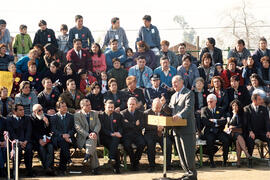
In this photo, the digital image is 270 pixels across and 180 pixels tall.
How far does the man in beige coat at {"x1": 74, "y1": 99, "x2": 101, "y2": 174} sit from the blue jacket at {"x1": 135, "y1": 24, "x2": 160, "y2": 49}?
415 cm

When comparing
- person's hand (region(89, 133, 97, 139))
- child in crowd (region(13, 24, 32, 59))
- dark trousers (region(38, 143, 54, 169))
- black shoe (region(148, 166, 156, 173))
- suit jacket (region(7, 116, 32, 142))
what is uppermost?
child in crowd (region(13, 24, 32, 59))

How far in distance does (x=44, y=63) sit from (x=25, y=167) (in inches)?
126

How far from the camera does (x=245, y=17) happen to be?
49000 mm

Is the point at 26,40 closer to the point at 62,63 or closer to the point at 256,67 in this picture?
the point at 62,63

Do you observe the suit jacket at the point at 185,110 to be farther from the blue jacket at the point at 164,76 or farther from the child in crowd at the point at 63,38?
the child in crowd at the point at 63,38

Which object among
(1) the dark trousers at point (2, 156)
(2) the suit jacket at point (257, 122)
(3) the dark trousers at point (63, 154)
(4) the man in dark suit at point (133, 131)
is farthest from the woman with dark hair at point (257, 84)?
(1) the dark trousers at point (2, 156)

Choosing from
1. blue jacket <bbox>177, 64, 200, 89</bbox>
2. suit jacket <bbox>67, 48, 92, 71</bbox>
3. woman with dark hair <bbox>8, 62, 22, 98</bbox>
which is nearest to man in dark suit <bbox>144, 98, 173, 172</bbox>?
blue jacket <bbox>177, 64, 200, 89</bbox>

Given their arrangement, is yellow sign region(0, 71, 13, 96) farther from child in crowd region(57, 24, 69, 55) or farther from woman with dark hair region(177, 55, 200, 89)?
woman with dark hair region(177, 55, 200, 89)

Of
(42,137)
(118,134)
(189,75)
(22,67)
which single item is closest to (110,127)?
(118,134)

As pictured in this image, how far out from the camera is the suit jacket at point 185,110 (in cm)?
841

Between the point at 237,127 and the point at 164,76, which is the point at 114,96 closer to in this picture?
the point at 164,76

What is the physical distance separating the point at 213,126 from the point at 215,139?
30cm

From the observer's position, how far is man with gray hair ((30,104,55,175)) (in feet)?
33.0

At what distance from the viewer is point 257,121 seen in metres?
11.2
